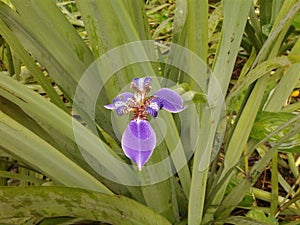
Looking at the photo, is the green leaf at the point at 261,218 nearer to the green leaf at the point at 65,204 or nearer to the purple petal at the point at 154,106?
the green leaf at the point at 65,204

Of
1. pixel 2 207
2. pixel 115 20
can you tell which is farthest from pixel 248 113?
pixel 2 207

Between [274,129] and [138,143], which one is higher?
[274,129]

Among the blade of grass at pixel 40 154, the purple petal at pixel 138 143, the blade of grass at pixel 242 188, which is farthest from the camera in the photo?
the blade of grass at pixel 242 188

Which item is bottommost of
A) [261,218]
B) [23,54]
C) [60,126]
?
[261,218]

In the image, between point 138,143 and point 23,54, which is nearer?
point 138,143

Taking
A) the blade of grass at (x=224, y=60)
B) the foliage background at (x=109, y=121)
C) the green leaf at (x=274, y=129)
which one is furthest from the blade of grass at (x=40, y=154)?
the green leaf at (x=274, y=129)

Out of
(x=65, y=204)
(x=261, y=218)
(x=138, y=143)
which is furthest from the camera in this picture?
(x=261, y=218)

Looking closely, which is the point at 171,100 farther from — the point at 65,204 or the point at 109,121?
the point at 109,121

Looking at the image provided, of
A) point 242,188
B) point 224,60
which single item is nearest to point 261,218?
point 242,188
